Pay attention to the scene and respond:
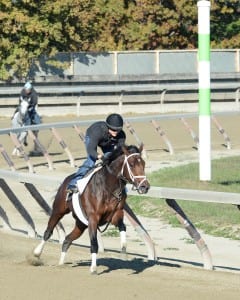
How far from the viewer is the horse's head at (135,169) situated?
11.4 m

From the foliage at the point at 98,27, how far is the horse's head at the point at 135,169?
2639cm

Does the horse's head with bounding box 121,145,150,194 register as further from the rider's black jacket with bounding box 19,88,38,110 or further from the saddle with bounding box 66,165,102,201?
the rider's black jacket with bounding box 19,88,38,110

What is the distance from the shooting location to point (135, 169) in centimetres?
1159

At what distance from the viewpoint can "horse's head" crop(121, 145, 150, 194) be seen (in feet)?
37.4

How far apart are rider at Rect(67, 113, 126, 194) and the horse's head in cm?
36

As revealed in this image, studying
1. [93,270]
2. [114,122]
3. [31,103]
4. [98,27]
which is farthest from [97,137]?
[98,27]

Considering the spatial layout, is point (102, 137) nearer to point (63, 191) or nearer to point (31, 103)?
point (63, 191)

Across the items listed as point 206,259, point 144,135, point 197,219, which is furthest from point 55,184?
→ point 144,135

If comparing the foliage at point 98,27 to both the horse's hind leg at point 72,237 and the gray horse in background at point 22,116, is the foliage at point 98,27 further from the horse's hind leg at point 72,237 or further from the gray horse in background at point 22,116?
the horse's hind leg at point 72,237

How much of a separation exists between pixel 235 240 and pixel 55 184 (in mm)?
2993

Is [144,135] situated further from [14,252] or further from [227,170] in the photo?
[14,252]

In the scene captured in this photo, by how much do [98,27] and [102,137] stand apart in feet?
95.2

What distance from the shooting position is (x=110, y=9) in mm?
42469

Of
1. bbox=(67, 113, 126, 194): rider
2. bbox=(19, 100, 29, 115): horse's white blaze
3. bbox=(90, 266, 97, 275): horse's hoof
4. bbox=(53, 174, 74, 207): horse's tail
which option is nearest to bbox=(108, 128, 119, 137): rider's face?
bbox=(67, 113, 126, 194): rider
